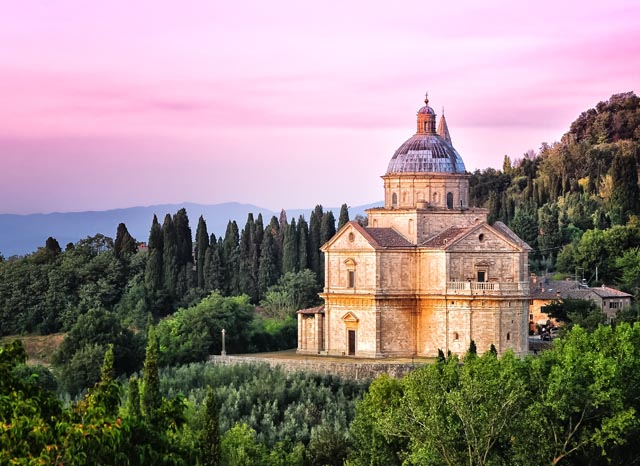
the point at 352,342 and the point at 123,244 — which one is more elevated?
the point at 123,244

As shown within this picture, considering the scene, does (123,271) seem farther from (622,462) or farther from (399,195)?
(622,462)

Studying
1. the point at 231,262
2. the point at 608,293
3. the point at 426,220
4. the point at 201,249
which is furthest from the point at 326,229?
the point at 426,220

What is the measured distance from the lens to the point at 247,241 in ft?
294

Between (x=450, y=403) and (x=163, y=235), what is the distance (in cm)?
4590

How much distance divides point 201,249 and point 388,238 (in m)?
27.3

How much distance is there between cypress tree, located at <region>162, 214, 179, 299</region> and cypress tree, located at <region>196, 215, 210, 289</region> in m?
1.35

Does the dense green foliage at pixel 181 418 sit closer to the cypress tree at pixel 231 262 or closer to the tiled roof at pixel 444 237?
the tiled roof at pixel 444 237

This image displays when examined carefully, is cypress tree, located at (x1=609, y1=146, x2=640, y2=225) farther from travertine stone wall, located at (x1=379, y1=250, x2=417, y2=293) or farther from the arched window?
the arched window

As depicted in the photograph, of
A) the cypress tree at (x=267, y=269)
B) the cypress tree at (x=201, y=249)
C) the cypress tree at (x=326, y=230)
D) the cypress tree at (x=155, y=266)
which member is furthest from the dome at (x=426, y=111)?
the cypress tree at (x=155, y=266)

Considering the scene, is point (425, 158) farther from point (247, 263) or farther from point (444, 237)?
point (247, 263)

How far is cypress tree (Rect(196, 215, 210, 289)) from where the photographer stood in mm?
86750

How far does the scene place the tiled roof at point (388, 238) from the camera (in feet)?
203

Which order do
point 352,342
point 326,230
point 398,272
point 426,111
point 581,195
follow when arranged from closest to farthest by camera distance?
point 398,272, point 352,342, point 426,111, point 326,230, point 581,195

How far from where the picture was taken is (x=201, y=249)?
88062mm
